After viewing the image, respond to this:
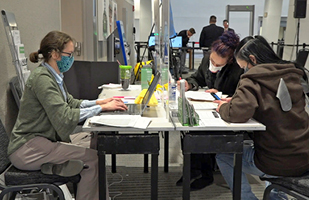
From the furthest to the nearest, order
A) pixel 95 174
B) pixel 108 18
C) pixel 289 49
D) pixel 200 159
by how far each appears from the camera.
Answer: pixel 289 49, pixel 108 18, pixel 200 159, pixel 95 174

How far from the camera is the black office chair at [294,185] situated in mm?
1805

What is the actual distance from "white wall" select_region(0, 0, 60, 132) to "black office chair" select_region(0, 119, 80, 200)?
1.44 feet

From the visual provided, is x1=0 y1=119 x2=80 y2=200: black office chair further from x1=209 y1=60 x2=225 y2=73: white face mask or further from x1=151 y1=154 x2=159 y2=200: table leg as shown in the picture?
x1=209 y1=60 x2=225 y2=73: white face mask

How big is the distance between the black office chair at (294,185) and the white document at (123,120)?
2.42 ft

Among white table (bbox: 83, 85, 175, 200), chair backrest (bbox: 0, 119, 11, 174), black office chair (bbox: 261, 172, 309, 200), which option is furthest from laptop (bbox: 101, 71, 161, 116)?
black office chair (bbox: 261, 172, 309, 200)

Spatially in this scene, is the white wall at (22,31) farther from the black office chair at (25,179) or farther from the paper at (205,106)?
the paper at (205,106)

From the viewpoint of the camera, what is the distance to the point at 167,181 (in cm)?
307

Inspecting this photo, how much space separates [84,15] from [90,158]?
266cm

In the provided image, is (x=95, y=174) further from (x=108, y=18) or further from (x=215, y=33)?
(x=215, y=33)

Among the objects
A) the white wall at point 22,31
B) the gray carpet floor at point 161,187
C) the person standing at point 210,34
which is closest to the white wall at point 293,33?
the person standing at point 210,34

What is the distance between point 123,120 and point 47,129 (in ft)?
1.40

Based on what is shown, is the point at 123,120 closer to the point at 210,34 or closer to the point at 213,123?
the point at 213,123

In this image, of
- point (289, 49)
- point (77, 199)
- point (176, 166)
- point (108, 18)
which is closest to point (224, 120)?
point (77, 199)

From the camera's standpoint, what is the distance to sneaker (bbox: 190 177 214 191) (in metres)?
2.91
